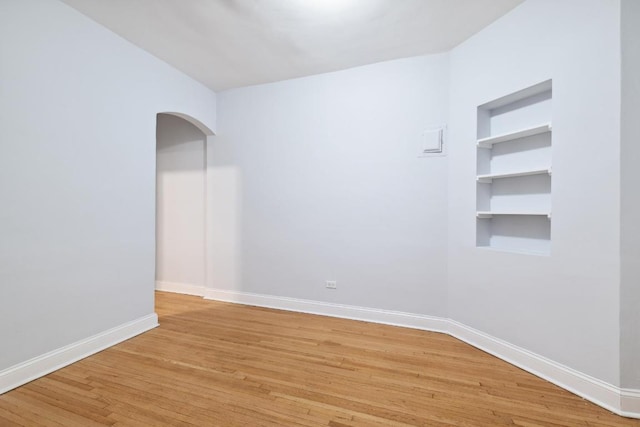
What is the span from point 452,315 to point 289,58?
3259mm

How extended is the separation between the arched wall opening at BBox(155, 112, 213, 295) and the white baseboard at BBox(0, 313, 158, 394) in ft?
4.32

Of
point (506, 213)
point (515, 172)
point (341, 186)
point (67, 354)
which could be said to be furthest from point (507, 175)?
point (67, 354)

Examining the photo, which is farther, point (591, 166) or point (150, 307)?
point (150, 307)

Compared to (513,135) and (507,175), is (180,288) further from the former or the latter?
(513,135)

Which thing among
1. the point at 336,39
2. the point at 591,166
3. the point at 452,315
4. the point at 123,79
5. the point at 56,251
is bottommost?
the point at 452,315

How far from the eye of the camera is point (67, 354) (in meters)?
2.18

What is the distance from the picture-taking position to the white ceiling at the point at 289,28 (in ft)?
7.22

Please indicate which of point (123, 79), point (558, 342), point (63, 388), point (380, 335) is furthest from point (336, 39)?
point (63, 388)

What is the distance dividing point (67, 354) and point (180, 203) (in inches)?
95.9

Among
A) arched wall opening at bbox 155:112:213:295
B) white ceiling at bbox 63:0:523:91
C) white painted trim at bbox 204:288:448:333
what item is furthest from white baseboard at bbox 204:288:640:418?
white ceiling at bbox 63:0:523:91

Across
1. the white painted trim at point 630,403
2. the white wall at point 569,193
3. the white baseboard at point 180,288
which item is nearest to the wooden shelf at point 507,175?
the white wall at point 569,193

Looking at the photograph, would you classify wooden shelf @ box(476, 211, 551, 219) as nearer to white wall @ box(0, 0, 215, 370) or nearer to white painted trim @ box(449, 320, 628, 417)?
white painted trim @ box(449, 320, 628, 417)

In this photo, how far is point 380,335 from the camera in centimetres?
275

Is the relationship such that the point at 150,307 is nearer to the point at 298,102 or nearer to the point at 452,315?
the point at 298,102
